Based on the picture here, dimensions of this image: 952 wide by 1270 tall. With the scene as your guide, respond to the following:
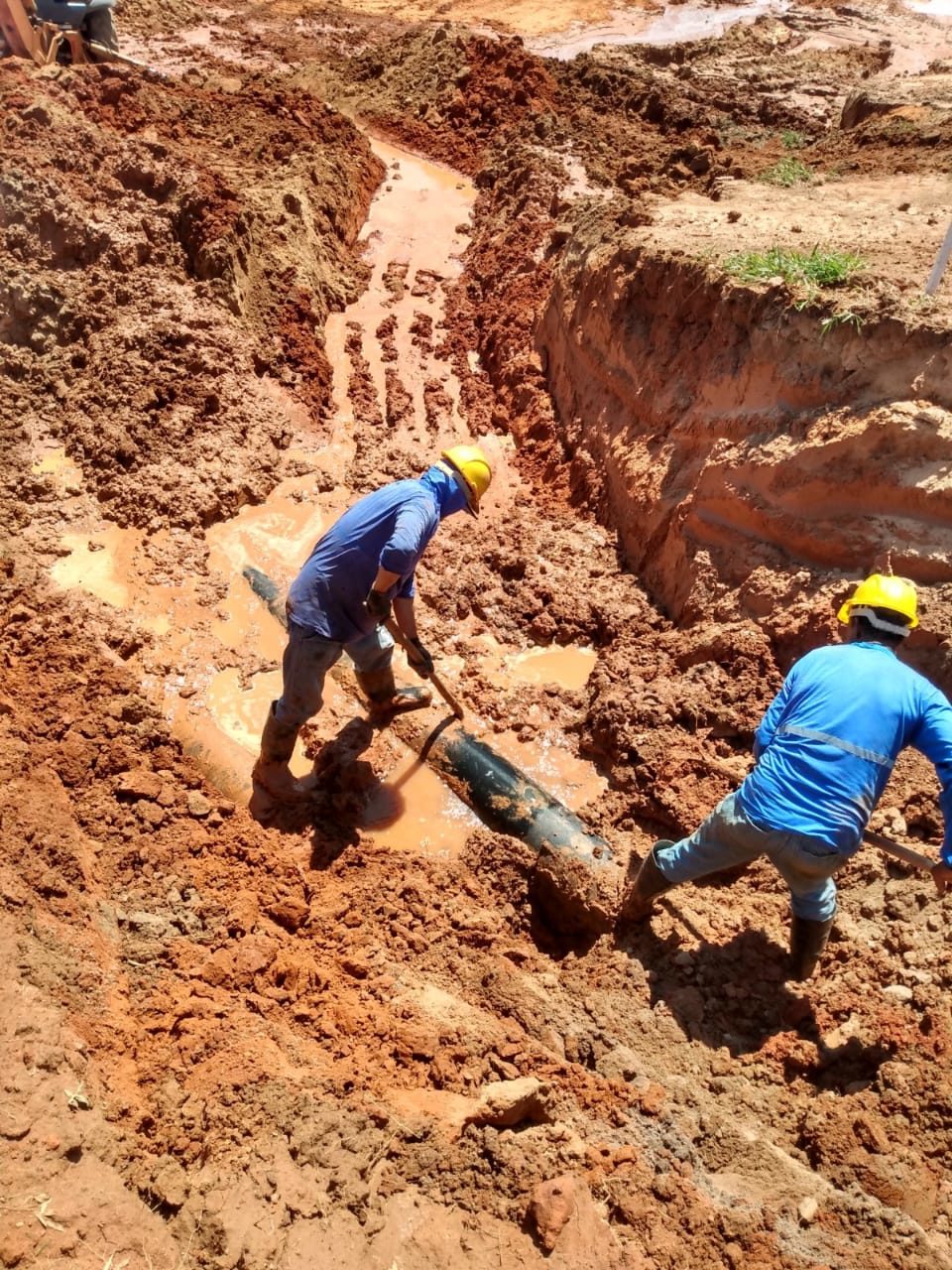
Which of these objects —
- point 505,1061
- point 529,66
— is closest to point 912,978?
point 505,1061

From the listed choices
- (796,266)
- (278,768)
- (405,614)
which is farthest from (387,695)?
(796,266)

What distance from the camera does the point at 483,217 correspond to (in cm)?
1021

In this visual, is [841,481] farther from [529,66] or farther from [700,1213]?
[529,66]

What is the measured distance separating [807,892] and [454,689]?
8.56 ft

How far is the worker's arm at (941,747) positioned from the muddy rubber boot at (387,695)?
2.86m

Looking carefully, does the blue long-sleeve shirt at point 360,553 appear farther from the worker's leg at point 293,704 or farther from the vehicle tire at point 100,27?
the vehicle tire at point 100,27

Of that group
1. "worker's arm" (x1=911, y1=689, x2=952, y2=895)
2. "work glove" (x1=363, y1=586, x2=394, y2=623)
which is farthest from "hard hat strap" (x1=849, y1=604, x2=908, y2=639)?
"work glove" (x1=363, y1=586, x2=394, y2=623)

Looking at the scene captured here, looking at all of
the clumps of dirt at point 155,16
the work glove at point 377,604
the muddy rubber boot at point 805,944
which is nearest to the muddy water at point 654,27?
the clumps of dirt at point 155,16

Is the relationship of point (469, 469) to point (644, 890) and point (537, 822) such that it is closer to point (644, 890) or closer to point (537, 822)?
point (537, 822)

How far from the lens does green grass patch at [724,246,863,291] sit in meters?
5.32

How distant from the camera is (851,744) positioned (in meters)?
3.35

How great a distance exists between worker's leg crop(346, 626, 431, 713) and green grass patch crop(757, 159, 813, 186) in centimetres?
639

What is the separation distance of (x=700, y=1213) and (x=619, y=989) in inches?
41.1

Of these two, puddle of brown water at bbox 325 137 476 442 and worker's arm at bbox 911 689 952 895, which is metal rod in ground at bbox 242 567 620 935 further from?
puddle of brown water at bbox 325 137 476 442
